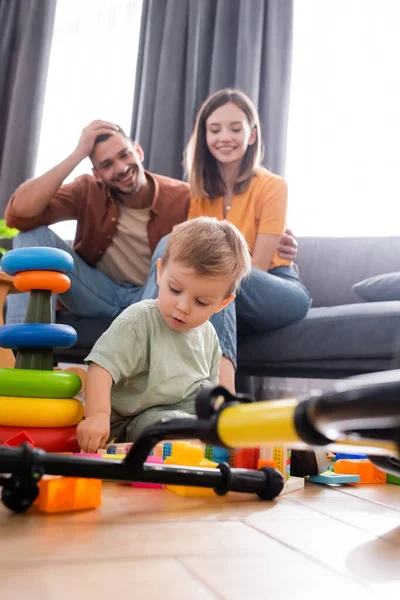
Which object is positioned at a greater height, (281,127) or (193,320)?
(281,127)

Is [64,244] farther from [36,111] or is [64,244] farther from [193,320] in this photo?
[36,111]

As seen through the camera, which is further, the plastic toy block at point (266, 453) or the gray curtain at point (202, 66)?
the gray curtain at point (202, 66)

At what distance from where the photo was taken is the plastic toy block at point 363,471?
116 cm

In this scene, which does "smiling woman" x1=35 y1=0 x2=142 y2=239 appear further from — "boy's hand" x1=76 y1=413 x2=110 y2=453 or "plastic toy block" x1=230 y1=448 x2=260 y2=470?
"plastic toy block" x1=230 y1=448 x2=260 y2=470

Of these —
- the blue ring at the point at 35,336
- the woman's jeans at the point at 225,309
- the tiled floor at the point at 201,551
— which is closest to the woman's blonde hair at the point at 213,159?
the woman's jeans at the point at 225,309

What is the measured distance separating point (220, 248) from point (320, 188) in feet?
5.98

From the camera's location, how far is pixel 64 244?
6.10ft

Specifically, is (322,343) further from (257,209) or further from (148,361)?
(148,361)

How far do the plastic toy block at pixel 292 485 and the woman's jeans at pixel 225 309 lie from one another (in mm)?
A: 504

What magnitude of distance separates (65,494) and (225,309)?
84cm

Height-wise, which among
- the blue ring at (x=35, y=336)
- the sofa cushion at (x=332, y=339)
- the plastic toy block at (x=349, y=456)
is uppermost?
the sofa cushion at (x=332, y=339)

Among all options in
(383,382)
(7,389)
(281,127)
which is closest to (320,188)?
(281,127)

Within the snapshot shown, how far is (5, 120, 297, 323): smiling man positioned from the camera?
5.94 feet

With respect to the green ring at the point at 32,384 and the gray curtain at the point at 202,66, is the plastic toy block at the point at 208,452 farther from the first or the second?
the gray curtain at the point at 202,66
